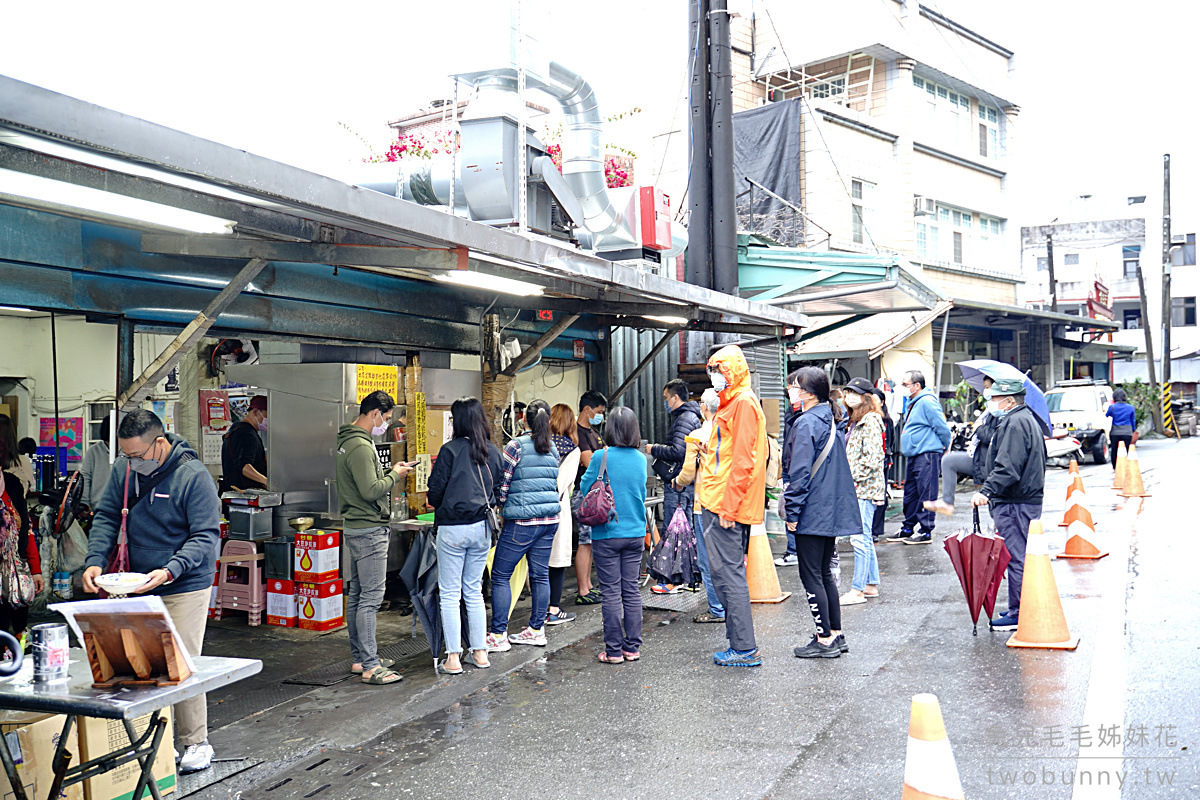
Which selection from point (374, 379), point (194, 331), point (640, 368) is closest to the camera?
point (194, 331)

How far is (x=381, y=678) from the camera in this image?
623cm

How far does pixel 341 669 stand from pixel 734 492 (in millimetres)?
3141

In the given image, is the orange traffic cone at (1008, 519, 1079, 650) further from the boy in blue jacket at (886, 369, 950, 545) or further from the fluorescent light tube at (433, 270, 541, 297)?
the boy in blue jacket at (886, 369, 950, 545)

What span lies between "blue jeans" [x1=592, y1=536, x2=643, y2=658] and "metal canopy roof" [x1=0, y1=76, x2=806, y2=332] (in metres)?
2.03

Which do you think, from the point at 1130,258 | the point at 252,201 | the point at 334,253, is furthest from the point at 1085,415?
the point at 1130,258

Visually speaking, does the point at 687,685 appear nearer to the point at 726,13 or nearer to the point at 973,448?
the point at 973,448

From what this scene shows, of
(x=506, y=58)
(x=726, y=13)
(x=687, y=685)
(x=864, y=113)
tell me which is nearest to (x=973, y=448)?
(x=687, y=685)

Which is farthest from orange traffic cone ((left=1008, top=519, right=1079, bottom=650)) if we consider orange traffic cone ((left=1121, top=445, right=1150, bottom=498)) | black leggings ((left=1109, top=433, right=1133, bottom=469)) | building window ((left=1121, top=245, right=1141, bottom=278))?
building window ((left=1121, top=245, right=1141, bottom=278))

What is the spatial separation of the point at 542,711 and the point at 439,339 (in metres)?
4.95

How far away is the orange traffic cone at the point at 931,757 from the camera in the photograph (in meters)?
3.11

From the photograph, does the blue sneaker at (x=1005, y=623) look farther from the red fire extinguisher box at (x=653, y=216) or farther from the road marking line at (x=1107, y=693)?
the red fire extinguisher box at (x=653, y=216)

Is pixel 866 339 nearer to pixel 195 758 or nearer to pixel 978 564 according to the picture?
pixel 978 564

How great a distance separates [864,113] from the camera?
24938mm

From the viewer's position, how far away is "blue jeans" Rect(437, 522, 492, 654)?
6.43 meters
